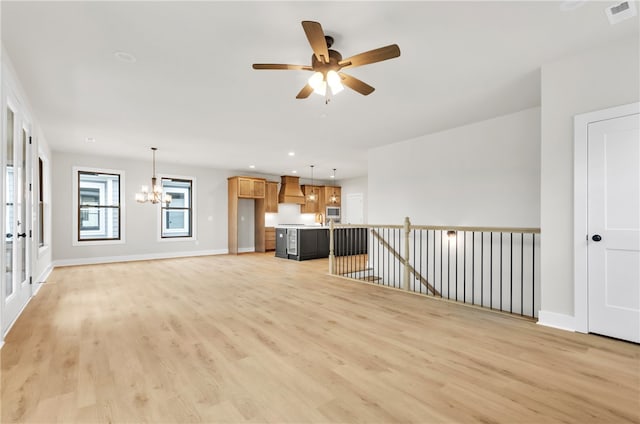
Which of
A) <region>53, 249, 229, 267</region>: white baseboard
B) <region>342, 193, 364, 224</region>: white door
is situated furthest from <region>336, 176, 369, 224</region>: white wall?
<region>53, 249, 229, 267</region>: white baseboard

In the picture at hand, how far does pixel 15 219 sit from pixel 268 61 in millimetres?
3344

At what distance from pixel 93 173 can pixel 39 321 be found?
5523mm

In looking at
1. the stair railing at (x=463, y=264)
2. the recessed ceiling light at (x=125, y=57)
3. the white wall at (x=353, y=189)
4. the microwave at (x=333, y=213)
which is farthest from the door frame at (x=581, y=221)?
the microwave at (x=333, y=213)

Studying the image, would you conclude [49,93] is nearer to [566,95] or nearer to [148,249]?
[148,249]

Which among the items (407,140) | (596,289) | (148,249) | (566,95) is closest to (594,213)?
(596,289)

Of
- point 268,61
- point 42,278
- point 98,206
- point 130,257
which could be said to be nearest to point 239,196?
point 130,257

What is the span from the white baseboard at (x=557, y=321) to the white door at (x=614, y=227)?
0.46 ft

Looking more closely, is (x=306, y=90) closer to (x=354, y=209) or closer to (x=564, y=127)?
(x=564, y=127)

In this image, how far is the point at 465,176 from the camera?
537 centimetres

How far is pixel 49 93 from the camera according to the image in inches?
152

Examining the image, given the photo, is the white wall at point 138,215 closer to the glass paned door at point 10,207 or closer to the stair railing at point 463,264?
the glass paned door at point 10,207

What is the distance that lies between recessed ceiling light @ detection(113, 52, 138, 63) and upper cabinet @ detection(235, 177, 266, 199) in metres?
6.50

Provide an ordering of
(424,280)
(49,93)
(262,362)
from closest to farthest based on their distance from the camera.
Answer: (262,362)
(49,93)
(424,280)

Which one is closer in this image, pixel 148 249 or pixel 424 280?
pixel 424 280
